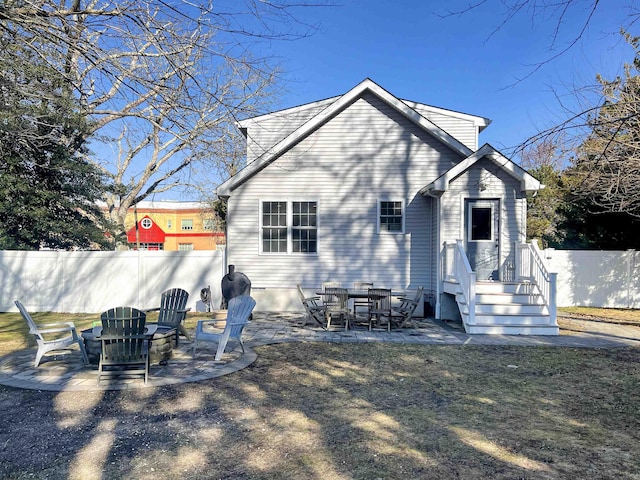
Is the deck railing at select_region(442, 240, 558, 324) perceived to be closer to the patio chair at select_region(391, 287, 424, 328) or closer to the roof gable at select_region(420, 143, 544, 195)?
the patio chair at select_region(391, 287, 424, 328)

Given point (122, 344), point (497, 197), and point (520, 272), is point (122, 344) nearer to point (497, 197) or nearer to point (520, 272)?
point (520, 272)

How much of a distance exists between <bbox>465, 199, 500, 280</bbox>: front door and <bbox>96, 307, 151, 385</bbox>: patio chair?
883 centimetres

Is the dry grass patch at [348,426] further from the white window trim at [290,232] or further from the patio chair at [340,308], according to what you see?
the white window trim at [290,232]

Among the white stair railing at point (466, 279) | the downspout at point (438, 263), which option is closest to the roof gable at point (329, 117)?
the downspout at point (438, 263)

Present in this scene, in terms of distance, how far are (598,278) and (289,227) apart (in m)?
10.8

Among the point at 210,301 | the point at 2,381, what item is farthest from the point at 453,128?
the point at 2,381

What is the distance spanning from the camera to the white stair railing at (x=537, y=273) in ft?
31.1

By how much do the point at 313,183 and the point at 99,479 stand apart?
33.9ft

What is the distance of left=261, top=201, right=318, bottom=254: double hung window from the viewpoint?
504 inches

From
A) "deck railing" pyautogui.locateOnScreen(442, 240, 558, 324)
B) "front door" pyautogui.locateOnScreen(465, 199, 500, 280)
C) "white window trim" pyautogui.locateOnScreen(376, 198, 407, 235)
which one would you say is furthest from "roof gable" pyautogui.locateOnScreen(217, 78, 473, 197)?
"deck railing" pyautogui.locateOnScreen(442, 240, 558, 324)

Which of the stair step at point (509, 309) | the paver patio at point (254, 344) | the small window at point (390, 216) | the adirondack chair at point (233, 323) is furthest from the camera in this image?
the small window at point (390, 216)

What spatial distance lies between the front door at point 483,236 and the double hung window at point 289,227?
14.5ft

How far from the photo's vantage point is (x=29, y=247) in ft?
50.1

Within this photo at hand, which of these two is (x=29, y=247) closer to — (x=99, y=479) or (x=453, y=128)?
(x=99, y=479)
